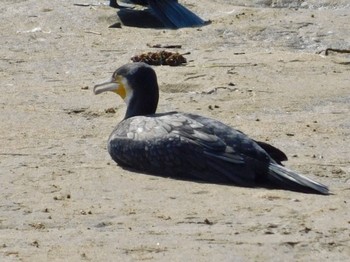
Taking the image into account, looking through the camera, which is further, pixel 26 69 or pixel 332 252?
pixel 26 69

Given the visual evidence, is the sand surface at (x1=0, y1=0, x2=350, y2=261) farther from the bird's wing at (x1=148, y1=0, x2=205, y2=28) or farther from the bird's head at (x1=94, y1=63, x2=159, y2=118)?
the bird's head at (x1=94, y1=63, x2=159, y2=118)

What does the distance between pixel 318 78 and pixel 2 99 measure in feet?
8.43

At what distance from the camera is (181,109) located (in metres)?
9.45

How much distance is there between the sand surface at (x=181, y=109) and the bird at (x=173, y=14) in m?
0.18

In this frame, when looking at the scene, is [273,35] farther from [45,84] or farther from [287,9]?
[45,84]

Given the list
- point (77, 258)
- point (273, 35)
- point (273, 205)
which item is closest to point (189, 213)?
point (273, 205)

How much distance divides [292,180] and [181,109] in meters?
2.32

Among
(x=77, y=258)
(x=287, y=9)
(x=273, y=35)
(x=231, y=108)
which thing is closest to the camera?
(x=77, y=258)

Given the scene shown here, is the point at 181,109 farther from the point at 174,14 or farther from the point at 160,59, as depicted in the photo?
the point at 174,14

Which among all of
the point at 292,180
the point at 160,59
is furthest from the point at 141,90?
the point at 160,59

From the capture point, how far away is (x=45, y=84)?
34.0 ft

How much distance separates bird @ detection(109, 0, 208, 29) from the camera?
12742mm

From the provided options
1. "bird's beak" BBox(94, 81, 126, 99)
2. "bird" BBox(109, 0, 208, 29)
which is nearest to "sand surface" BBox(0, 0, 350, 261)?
"bird" BBox(109, 0, 208, 29)

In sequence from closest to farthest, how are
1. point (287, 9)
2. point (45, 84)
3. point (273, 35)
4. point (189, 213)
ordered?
point (189, 213)
point (45, 84)
point (273, 35)
point (287, 9)
